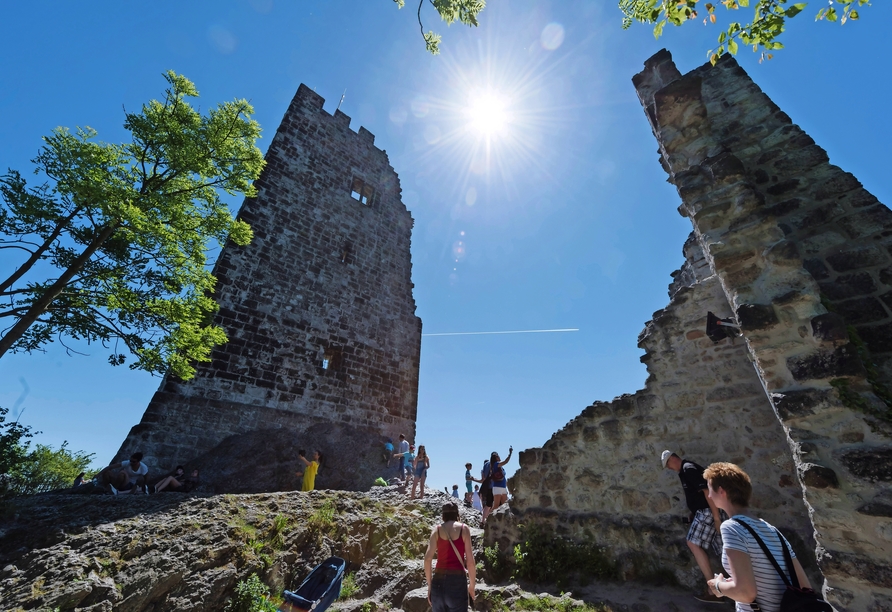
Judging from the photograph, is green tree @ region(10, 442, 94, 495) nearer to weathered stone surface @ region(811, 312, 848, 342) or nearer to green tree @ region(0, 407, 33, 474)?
green tree @ region(0, 407, 33, 474)

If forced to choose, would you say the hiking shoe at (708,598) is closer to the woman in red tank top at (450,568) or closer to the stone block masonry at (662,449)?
the stone block masonry at (662,449)

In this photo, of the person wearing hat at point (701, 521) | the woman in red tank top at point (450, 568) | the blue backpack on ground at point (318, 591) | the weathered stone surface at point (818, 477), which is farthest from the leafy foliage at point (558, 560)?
the weathered stone surface at point (818, 477)

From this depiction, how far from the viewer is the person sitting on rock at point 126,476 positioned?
23.8 feet

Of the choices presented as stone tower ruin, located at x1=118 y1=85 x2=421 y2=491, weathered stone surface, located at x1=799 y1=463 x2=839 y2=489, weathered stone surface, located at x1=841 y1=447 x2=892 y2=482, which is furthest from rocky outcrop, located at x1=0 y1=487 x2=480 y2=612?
weathered stone surface, located at x1=841 y1=447 x2=892 y2=482

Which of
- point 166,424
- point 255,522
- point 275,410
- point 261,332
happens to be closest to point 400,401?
point 275,410

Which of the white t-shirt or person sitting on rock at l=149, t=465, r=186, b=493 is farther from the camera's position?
person sitting on rock at l=149, t=465, r=186, b=493

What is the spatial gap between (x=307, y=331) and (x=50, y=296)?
5799 mm

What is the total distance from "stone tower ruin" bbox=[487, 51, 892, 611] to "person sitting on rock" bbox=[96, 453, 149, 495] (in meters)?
7.06

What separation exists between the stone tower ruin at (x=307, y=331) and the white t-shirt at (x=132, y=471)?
38 cm

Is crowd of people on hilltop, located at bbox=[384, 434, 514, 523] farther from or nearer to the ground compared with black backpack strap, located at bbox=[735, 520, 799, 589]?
farther from the ground

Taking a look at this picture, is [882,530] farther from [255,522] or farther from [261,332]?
[261,332]

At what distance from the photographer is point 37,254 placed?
7.14m

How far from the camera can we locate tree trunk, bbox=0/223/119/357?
20.2 feet

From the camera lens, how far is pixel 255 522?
5066mm
